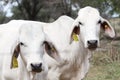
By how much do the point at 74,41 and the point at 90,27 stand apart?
648mm

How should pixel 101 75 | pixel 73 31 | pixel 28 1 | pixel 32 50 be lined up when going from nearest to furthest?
pixel 32 50 < pixel 73 31 < pixel 101 75 < pixel 28 1

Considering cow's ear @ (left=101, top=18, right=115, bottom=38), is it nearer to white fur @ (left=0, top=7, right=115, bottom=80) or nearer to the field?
white fur @ (left=0, top=7, right=115, bottom=80)

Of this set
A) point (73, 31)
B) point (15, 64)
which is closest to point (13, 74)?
point (15, 64)

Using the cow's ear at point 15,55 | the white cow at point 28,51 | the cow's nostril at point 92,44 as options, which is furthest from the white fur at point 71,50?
the cow's ear at point 15,55

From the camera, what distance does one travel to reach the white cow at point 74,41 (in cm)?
647

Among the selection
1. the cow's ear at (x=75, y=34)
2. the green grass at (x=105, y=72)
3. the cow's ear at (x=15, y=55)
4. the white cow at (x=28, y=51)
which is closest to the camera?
the white cow at (x=28, y=51)

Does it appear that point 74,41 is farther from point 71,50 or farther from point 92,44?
point 92,44

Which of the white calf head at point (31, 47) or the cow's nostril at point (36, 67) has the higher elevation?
the white calf head at point (31, 47)

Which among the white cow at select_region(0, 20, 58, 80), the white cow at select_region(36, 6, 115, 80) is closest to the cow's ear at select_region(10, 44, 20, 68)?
the white cow at select_region(0, 20, 58, 80)

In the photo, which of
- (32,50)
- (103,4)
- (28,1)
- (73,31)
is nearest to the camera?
(32,50)

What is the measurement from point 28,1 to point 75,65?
2636 cm

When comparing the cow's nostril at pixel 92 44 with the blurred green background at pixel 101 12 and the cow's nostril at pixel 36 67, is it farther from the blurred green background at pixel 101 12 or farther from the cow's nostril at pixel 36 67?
the blurred green background at pixel 101 12

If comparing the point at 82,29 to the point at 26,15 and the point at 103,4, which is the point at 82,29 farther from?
the point at 26,15

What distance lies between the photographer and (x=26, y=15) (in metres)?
34.4
